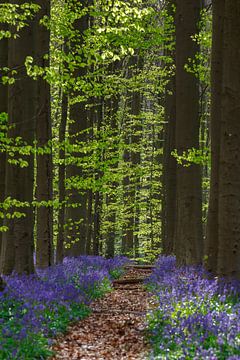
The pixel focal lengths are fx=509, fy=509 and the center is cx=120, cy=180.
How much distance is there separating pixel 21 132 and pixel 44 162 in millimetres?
2864

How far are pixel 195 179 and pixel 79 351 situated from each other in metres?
6.70

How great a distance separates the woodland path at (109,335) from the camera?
7500 millimetres

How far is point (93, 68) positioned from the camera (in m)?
23.4

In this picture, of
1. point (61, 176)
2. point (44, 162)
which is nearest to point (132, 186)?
point (61, 176)

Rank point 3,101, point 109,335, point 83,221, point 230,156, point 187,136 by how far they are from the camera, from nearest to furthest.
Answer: point 109,335 → point 230,156 → point 187,136 → point 3,101 → point 83,221

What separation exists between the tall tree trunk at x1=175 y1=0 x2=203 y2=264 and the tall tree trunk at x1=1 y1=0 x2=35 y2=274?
418 cm

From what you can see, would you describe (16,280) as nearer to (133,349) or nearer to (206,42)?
(133,349)

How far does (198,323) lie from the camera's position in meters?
7.03

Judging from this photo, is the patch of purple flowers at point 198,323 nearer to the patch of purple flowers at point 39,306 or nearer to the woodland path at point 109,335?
the woodland path at point 109,335

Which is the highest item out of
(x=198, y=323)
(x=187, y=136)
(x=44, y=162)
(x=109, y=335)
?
(x=187, y=136)

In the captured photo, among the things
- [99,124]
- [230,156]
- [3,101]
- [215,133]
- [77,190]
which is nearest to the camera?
[230,156]

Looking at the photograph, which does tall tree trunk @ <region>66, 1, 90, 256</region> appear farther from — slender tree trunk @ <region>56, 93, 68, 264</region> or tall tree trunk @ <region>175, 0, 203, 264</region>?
tall tree trunk @ <region>175, 0, 203, 264</region>

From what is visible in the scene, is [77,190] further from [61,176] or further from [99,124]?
[99,124]

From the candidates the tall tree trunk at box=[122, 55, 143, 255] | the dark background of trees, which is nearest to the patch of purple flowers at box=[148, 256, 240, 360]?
the dark background of trees
